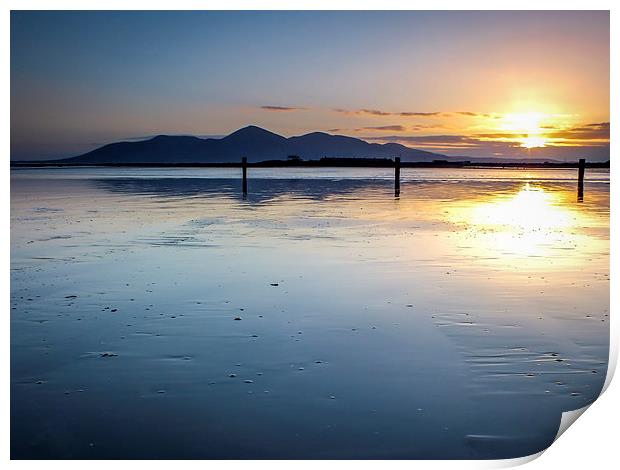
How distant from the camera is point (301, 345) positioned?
18.6ft

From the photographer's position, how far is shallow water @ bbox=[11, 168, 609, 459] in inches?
161

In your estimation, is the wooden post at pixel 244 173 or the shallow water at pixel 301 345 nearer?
the shallow water at pixel 301 345

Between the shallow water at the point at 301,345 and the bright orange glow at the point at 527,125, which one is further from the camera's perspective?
the bright orange glow at the point at 527,125

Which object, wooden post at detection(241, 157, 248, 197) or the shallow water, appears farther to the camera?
wooden post at detection(241, 157, 248, 197)

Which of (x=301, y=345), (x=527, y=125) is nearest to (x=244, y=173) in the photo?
(x=527, y=125)

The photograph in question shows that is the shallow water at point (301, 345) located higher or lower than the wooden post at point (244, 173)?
lower

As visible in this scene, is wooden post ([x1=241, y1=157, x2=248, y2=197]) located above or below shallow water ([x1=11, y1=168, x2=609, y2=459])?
above

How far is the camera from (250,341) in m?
5.79

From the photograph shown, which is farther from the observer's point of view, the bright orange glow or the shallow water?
the bright orange glow

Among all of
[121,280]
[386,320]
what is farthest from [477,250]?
[121,280]

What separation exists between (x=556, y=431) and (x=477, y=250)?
278 inches

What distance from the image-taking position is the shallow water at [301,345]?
4078mm

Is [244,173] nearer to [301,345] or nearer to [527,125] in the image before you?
[527,125]
